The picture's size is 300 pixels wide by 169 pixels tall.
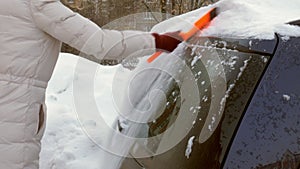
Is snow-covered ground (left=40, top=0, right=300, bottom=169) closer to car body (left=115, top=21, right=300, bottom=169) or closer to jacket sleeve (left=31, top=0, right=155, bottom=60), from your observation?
car body (left=115, top=21, right=300, bottom=169)

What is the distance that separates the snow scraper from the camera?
92.7 inches

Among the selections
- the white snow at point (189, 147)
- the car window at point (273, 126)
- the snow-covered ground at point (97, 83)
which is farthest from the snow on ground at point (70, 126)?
the car window at point (273, 126)

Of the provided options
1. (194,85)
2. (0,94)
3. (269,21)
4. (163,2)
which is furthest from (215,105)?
(163,2)

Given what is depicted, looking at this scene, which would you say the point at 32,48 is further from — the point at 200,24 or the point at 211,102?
the point at 211,102

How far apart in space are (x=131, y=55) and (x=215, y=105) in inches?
29.5

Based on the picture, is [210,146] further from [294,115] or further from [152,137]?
[152,137]

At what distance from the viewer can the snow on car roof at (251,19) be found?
1914 mm

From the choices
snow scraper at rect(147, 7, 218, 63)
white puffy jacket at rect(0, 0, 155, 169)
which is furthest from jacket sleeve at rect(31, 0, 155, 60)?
snow scraper at rect(147, 7, 218, 63)

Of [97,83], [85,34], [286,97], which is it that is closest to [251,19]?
[286,97]

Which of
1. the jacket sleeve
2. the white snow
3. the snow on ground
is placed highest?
the jacket sleeve

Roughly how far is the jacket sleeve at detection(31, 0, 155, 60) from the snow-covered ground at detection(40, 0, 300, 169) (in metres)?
0.29

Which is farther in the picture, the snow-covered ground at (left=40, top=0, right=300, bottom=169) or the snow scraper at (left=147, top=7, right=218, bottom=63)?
the snow scraper at (left=147, top=7, right=218, bottom=63)

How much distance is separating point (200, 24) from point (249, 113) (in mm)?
826

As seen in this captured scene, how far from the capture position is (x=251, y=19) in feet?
7.29
